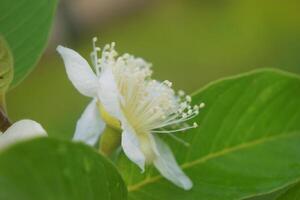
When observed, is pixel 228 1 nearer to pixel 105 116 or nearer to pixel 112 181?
pixel 105 116

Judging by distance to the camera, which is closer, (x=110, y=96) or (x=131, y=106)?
(x=110, y=96)

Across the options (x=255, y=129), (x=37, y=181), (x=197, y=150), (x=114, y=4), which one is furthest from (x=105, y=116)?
(x=114, y=4)

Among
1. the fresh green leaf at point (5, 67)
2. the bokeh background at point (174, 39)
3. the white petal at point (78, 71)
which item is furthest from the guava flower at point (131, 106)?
the bokeh background at point (174, 39)

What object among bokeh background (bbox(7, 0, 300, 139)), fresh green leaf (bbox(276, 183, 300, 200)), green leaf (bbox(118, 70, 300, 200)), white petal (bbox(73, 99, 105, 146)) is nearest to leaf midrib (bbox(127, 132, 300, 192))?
green leaf (bbox(118, 70, 300, 200))

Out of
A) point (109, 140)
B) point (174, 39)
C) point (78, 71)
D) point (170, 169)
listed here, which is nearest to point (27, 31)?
point (78, 71)

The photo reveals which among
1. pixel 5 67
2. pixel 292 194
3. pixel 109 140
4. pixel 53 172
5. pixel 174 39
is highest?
pixel 5 67

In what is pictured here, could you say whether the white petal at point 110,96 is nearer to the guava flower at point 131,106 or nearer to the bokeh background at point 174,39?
the guava flower at point 131,106

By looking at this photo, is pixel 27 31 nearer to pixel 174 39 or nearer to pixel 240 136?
pixel 240 136
